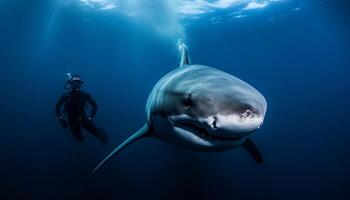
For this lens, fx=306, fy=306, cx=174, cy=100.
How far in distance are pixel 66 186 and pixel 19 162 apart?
642cm

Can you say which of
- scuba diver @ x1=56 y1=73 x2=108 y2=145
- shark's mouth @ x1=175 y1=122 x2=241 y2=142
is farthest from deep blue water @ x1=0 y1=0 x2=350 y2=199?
shark's mouth @ x1=175 y1=122 x2=241 y2=142

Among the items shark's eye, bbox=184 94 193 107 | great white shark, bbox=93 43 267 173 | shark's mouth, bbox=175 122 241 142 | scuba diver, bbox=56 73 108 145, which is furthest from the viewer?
scuba diver, bbox=56 73 108 145

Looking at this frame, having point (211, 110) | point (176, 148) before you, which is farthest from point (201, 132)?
point (176, 148)

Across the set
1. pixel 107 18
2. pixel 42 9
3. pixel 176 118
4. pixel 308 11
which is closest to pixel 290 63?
pixel 308 11

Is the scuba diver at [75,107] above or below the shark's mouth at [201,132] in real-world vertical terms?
above

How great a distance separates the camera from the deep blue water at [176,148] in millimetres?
14117

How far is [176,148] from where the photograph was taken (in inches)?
737

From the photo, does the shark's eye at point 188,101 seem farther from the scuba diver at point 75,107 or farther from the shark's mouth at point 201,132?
the scuba diver at point 75,107

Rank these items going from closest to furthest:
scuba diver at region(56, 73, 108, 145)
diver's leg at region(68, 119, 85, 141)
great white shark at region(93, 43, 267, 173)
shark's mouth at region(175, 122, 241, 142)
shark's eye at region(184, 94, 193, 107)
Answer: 1. great white shark at region(93, 43, 267, 173)
2. shark's mouth at region(175, 122, 241, 142)
3. shark's eye at region(184, 94, 193, 107)
4. scuba diver at region(56, 73, 108, 145)
5. diver's leg at region(68, 119, 85, 141)

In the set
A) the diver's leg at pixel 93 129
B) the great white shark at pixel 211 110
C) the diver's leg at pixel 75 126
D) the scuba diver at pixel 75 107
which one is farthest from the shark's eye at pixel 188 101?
the diver's leg at pixel 75 126

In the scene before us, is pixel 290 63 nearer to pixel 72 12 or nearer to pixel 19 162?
pixel 72 12

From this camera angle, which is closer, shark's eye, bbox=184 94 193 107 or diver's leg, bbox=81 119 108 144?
shark's eye, bbox=184 94 193 107

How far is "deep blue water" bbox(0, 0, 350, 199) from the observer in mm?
14117

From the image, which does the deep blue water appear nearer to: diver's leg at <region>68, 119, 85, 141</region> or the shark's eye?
diver's leg at <region>68, 119, 85, 141</region>
